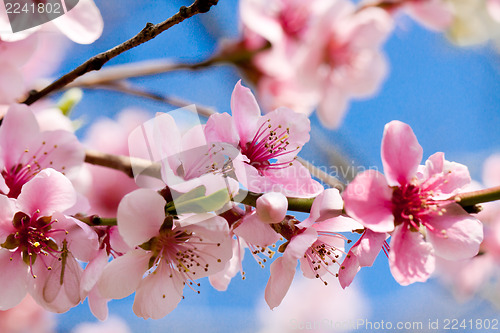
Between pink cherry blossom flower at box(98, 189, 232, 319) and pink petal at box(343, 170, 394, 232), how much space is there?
124 mm

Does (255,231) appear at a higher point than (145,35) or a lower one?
lower

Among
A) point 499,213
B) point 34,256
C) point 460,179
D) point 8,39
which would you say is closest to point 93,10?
point 8,39

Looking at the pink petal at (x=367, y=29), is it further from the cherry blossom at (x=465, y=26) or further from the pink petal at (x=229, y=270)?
the pink petal at (x=229, y=270)

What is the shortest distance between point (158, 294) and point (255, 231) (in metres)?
0.13

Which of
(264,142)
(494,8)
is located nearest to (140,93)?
(264,142)

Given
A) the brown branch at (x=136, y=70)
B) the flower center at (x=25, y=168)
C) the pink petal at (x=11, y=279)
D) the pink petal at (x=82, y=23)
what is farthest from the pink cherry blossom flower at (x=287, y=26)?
the pink petal at (x=11, y=279)

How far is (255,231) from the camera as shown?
46 centimetres

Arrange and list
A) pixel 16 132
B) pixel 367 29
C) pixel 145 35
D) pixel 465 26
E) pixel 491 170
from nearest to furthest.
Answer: pixel 145 35 → pixel 16 132 → pixel 367 29 → pixel 465 26 → pixel 491 170

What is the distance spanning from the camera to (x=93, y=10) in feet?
1.97

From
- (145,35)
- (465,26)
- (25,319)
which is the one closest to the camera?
(145,35)

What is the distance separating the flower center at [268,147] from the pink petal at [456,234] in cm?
17

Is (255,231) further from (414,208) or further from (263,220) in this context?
(414,208)

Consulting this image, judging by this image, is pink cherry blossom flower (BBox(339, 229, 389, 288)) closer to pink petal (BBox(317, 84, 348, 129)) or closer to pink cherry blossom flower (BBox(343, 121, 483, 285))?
pink cherry blossom flower (BBox(343, 121, 483, 285))

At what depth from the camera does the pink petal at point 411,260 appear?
48cm
